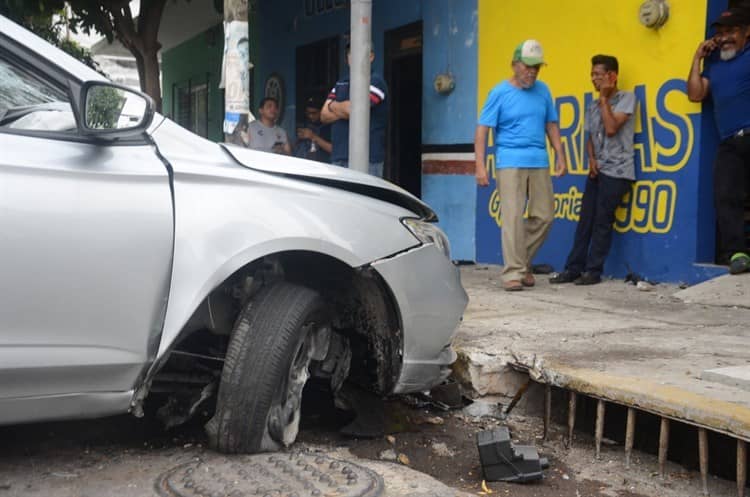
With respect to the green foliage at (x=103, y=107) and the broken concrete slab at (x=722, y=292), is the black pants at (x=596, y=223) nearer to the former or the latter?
the broken concrete slab at (x=722, y=292)

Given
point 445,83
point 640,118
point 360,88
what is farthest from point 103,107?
point 445,83

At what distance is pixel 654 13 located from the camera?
686 centimetres

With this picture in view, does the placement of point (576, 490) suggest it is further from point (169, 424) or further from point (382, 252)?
point (169, 424)

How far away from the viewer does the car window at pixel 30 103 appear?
3232mm

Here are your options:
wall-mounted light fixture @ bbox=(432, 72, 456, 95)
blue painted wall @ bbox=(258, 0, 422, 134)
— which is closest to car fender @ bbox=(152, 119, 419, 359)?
wall-mounted light fixture @ bbox=(432, 72, 456, 95)

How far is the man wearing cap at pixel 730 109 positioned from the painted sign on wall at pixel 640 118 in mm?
171

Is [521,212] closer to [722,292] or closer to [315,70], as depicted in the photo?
[722,292]

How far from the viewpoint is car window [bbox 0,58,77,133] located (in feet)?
10.6

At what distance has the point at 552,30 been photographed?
26.5 feet

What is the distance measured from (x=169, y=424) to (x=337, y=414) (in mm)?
975

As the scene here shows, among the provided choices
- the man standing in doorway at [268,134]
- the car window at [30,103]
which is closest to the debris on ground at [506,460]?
the car window at [30,103]

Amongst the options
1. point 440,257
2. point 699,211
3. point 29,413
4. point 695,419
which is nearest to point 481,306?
point 699,211

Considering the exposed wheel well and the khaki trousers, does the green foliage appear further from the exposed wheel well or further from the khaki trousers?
the khaki trousers

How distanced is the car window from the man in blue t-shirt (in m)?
4.54
